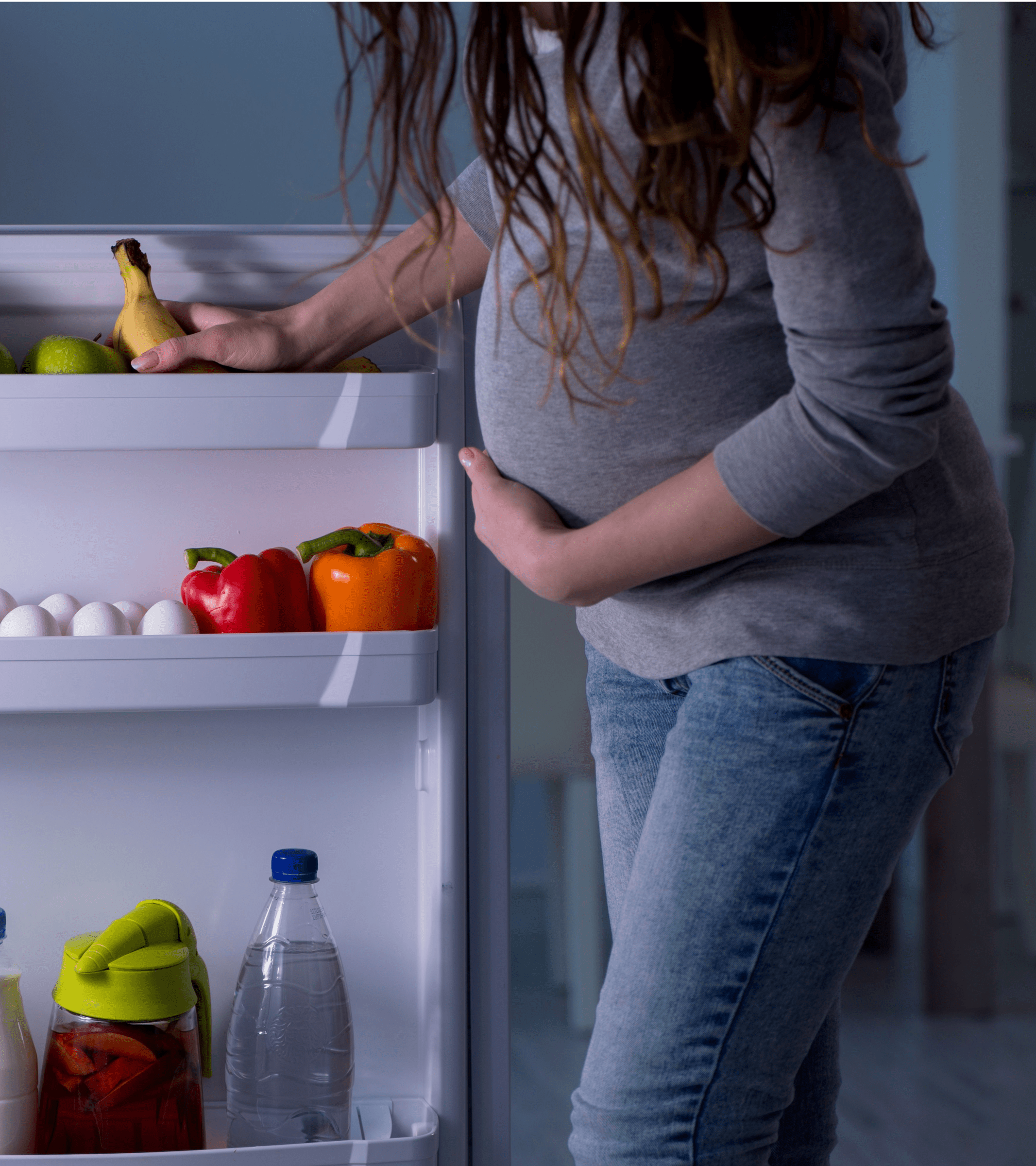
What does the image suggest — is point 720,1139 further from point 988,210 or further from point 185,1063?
point 988,210

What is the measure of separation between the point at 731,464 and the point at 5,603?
580mm

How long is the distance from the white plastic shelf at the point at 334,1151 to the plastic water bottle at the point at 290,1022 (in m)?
0.02

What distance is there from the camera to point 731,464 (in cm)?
55

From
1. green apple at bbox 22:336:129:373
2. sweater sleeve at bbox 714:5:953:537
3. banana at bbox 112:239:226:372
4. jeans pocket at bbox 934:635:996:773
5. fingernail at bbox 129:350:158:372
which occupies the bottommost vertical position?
jeans pocket at bbox 934:635:996:773

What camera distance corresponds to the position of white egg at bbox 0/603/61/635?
2.66 ft

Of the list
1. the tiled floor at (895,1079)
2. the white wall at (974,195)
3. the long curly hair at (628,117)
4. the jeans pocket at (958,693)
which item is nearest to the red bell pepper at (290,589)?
the long curly hair at (628,117)

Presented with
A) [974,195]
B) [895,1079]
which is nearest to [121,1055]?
[895,1079]

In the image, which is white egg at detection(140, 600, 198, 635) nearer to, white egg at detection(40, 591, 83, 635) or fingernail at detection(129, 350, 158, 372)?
white egg at detection(40, 591, 83, 635)

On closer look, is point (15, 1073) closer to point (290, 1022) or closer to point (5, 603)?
point (290, 1022)

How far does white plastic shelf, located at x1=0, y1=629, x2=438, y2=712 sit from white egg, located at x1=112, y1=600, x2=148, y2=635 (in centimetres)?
5

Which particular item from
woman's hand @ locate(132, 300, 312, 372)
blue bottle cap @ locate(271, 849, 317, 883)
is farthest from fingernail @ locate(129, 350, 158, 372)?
blue bottle cap @ locate(271, 849, 317, 883)

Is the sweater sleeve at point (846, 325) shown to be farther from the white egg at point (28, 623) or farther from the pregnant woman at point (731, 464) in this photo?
the white egg at point (28, 623)

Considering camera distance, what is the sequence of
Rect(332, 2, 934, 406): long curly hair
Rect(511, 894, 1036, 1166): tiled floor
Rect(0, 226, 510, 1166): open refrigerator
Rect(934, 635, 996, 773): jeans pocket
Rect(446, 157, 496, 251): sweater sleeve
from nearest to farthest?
Rect(332, 2, 934, 406): long curly hair → Rect(934, 635, 996, 773): jeans pocket → Rect(446, 157, 496, 251): sweater sleeve → Rect(0, 226, 510, 1166): open refrigerator → Rect(511, 894, 1036, 1166): tiled floor

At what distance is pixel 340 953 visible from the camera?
0.94 meters
